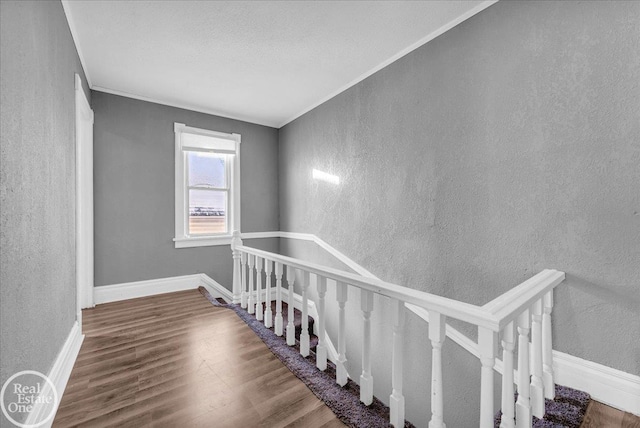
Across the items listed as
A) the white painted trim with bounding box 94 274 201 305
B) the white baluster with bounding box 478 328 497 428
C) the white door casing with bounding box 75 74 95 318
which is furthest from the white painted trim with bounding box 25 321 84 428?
the white baluster with bounding box 478 328 497 428

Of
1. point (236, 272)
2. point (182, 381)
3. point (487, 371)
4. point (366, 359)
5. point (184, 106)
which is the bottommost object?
point (182, 381)

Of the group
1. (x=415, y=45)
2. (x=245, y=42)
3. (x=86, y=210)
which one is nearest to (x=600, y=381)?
(x=415, y=45)

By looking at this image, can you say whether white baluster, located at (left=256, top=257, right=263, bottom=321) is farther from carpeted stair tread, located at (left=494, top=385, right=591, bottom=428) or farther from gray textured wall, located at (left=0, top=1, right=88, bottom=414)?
carpeted stair tread, located at (left=494, top=385, right=591, bottom=428)

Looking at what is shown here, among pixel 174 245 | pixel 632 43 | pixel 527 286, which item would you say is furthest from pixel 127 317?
pixel 632 43

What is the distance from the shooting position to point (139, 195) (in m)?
3.44

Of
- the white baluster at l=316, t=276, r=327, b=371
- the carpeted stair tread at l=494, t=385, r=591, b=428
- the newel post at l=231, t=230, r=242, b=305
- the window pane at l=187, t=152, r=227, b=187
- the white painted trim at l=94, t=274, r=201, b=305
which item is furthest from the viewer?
the window pane at l=187, t=152, r=227, b=187

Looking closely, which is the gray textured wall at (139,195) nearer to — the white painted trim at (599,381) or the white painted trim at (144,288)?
the white painted trim at (144,288)

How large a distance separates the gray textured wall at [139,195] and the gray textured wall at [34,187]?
4.66 ft

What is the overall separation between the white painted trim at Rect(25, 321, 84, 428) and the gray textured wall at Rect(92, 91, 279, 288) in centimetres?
129

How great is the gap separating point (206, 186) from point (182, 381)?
9.14 feet

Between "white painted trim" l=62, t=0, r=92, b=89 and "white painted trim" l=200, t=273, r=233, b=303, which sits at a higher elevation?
"white painted trim" l=62, t=0, r=92, b=89

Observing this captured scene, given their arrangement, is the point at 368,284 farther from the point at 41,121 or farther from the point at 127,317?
the point at 127,317

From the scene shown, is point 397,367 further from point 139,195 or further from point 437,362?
point 139,195

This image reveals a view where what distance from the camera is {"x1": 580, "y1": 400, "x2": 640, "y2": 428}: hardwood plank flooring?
51.3 inches
